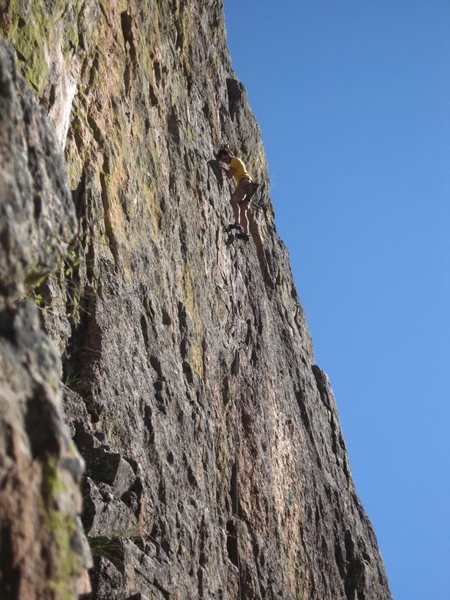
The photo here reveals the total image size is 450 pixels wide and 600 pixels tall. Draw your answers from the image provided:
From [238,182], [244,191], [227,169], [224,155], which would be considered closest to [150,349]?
[244,191]

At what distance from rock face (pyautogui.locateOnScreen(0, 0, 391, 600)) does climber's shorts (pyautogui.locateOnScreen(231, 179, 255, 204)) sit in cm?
33

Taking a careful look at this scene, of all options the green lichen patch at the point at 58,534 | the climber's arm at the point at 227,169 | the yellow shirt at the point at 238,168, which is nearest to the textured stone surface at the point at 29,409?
the green lichen patch at the point at 58,534

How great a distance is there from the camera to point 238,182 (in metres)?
17.8

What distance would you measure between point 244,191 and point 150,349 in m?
7.44

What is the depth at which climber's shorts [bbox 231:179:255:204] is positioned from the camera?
58.1 feet

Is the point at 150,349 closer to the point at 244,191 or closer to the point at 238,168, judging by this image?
the point at 244,191

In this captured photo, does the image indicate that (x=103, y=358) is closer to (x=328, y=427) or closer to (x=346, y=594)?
(x=346, y=594)

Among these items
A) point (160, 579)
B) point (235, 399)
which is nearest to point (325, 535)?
point (235, 399)

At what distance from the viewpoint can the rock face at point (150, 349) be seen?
4.07 metres

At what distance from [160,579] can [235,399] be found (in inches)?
244

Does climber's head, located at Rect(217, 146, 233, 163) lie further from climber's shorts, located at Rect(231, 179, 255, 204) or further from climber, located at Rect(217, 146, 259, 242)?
climber's shorts, located at Rect(231, 179, 255, 204)

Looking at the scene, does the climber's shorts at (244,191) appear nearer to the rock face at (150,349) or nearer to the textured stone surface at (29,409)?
the rock face at (150,349)


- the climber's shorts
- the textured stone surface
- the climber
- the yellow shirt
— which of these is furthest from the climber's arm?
the textured stone surface

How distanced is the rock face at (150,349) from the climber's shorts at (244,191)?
327 mm
